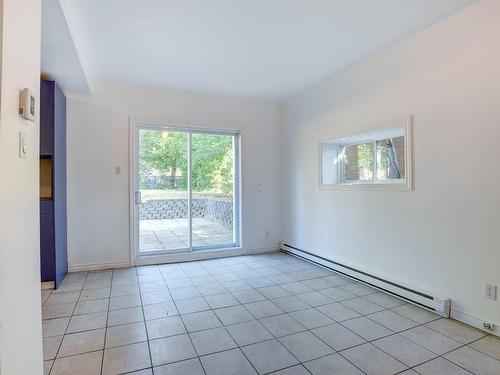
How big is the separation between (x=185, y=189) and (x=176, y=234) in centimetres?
75

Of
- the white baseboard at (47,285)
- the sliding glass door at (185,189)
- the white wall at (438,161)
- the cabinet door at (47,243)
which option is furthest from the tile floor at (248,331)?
the sliding glass door at (185,189)

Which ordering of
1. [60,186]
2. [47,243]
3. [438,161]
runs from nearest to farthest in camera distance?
1. [438,161]
2. [47,243]
3. [60,186]

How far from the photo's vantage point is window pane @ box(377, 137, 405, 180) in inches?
128

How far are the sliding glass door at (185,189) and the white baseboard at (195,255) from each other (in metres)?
0.12

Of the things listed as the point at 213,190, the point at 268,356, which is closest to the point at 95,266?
the point at 213,190

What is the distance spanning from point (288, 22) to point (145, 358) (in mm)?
2975

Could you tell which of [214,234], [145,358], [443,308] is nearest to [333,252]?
[443,308]

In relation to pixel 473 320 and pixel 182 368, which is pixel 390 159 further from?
pixel 182 368

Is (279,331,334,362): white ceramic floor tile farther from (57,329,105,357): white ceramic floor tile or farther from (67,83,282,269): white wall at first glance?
(67,83,282,269): white wall

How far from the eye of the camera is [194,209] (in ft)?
15.5

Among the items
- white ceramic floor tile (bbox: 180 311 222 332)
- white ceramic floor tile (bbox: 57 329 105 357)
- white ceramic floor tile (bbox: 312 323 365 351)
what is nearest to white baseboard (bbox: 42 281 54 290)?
white ceramic floor tile (bbox: 57 329 105 357)

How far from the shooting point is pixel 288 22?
8.78 ft

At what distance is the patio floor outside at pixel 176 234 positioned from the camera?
4523 millimetres

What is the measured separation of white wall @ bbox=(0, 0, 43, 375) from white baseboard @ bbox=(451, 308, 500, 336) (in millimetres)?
3063
